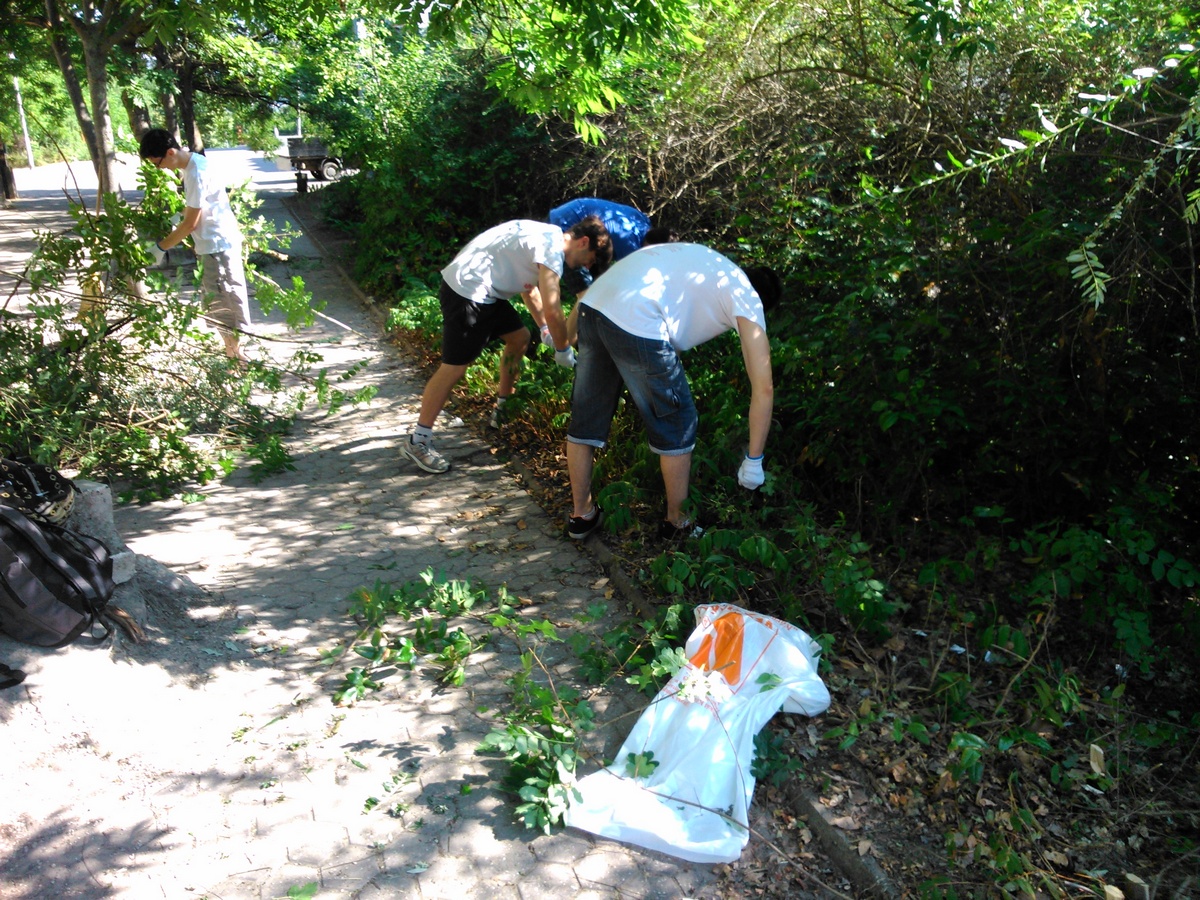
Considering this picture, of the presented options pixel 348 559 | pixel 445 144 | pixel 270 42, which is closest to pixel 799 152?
pixel 348 559

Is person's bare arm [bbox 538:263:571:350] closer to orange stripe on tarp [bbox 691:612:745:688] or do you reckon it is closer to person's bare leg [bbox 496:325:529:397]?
person's bare leg [bbox 496:325:529:397]

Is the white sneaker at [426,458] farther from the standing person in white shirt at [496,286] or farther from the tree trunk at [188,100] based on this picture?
the tree trunk at [188,100]

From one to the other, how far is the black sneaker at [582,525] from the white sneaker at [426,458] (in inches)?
51.4

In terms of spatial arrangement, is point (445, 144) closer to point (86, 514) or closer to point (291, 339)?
point (291, 339)

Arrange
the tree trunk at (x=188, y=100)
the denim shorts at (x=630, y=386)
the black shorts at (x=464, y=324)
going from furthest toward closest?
the tree trunk at (x=188, y=100) → the black shorts at (x=464, y=324) → the denim shorts at (x=630, y=386)

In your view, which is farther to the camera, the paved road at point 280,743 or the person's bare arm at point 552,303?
the person's bare arm at point 552,303

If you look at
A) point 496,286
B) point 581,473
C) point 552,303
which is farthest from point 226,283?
point 581,473

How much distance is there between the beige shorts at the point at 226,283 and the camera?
20.9ft

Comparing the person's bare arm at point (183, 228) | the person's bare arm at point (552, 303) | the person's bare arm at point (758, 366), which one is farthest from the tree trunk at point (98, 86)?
the person's bare arm at point (758, 366)

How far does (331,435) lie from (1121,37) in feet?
16.9

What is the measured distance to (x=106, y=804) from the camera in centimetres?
288

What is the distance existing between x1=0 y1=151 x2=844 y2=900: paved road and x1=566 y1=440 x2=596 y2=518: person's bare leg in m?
0.24

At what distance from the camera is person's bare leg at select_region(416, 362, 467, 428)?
5.45 m

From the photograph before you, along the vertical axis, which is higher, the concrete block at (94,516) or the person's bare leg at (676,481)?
the concrete block at (94,516)
